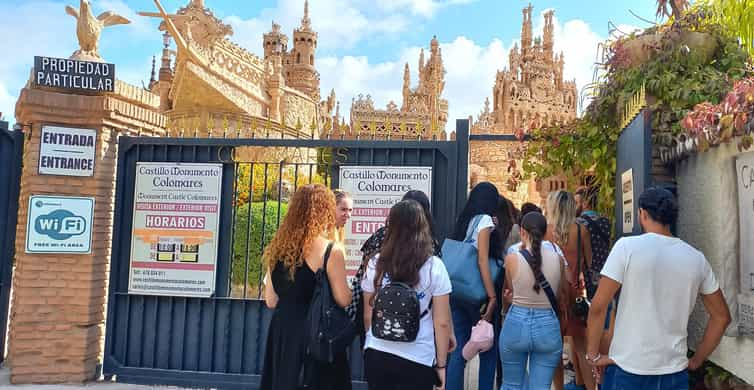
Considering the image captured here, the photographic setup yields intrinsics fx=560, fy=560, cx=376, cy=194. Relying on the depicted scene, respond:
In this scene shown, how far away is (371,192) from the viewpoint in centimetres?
514

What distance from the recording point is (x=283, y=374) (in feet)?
11.2

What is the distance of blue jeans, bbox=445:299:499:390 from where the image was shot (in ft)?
13.1

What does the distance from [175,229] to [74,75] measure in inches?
68.0

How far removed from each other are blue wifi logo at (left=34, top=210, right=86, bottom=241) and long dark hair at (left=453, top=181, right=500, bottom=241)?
3553 mm

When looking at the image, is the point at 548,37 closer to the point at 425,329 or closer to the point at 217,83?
the point at 217,83

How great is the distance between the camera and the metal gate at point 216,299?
5145 mm

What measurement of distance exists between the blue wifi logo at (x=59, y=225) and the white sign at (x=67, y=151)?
0.39 meters

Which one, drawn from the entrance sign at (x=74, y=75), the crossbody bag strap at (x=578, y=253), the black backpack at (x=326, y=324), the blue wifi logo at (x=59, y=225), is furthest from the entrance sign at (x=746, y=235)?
the blue wifi logo at (x=59, y=225)

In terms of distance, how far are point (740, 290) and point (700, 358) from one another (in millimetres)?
808

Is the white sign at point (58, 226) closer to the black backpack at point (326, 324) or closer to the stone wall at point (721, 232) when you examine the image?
the black backpack at point (326, 324)

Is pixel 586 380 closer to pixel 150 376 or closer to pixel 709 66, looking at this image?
pixel 709 66

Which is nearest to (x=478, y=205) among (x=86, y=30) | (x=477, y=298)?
(x=477, y=298)

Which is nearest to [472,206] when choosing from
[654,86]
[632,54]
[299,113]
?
[654,86]

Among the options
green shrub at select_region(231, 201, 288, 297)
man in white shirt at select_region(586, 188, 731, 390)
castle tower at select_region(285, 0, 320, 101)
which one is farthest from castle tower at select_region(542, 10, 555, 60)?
man in white shirt at select_region(586, 188, 731, 390)
